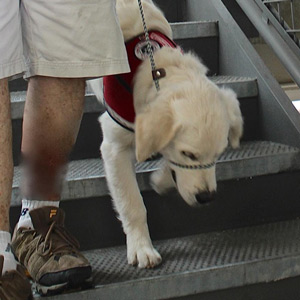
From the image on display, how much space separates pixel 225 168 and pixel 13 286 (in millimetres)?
852

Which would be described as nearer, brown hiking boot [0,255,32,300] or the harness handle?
brown hiking boot [0,255,32,300]

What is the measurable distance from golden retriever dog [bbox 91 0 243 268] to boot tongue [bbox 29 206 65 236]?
0.28 m

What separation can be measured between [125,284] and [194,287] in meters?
0.20

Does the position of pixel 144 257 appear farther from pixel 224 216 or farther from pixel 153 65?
pixel 153 65

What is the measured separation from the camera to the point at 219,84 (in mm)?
2344

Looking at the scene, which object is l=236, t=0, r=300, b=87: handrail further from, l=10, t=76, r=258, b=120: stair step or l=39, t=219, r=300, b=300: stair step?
l=39, t=219, r=300, b=300: stair step

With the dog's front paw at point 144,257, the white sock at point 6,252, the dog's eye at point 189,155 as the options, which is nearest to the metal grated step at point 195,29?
the dog's eye at point 189,155

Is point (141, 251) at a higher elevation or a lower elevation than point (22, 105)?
lower

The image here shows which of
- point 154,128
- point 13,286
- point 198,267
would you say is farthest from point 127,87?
point 13,286

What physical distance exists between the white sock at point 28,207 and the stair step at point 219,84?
1.77ft

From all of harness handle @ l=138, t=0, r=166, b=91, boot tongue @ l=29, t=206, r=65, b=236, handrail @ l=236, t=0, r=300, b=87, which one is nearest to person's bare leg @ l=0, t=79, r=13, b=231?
boot tongue @ l=29, t=206, r=65, b=236

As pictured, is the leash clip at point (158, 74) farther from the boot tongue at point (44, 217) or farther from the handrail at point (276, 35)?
the handrail at point (276, 35)

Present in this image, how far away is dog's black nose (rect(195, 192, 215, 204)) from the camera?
5.55ft

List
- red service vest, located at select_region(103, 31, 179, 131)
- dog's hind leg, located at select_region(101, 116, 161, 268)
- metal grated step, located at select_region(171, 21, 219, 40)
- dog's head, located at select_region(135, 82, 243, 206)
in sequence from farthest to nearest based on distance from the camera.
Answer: metal grated step, located at select_region(171, 21, 219, 40) → red service vest, located at select_region(103, 31, 179, 131) → dog's hind leg, located at select_region(101, 116, 161, 268) → dog's head, located at select_region(135, 82, 243, 206)
